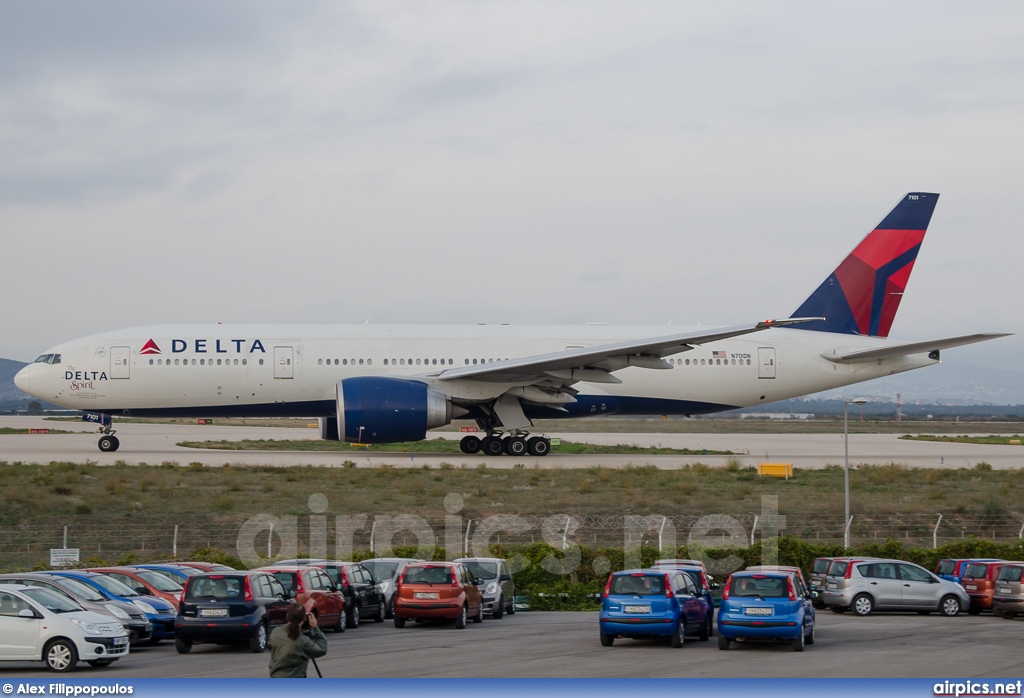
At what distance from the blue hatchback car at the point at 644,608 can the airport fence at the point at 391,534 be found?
30.0 ft

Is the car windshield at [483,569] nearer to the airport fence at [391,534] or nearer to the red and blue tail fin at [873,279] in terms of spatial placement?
the airport fence at [391,534]

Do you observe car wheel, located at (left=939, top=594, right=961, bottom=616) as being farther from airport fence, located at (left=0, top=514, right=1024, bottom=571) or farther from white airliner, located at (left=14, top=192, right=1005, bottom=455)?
white airliner, located at (left=14, top=192, right=1005, bottom=455)

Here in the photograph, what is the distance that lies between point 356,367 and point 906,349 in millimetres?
19725

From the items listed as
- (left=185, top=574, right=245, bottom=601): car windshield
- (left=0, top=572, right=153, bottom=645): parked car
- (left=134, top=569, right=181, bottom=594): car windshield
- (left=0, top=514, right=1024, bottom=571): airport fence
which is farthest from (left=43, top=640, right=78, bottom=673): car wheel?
(left=0, top=514, right=1024, bottom=571): airport fence

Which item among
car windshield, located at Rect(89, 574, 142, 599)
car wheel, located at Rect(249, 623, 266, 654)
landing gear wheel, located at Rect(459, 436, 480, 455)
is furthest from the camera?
landing gear wheel, located at Rect(459, 436, 480, 455)

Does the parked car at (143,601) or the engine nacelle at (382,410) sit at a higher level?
the engine nacelle at (382,410)

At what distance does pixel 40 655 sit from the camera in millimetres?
14586

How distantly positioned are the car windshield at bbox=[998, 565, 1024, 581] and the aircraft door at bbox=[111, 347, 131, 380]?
2772cm

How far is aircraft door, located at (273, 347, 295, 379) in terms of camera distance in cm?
3859

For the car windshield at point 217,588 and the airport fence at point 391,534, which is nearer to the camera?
the car windshield at point 217,588

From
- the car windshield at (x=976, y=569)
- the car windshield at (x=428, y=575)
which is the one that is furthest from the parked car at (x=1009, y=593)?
the car windshield at (x=428, y=575)

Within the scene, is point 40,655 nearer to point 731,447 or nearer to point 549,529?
point 549,529

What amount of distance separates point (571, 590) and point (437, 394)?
13.1m

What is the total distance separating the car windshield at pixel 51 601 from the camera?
49.2ft
